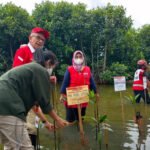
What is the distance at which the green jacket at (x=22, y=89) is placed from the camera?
322 centimetres

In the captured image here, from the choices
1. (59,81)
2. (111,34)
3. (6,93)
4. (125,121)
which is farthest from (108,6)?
(6,93)

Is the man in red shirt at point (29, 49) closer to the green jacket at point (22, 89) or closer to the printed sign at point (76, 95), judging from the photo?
the printed sign at point (76, 95)

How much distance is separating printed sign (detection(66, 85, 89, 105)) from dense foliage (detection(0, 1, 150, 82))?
16842mm

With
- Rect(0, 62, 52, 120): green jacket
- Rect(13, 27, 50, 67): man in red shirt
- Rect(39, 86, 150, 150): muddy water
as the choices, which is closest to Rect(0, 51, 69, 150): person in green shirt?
Rect(0, 62, 52, 120): green jacket

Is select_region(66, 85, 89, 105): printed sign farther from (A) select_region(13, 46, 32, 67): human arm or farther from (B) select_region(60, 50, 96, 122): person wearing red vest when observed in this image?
(B) select_region(60, 50, 96, 122): person wearing red vest

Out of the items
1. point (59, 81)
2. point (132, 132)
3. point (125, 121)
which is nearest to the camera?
point (132, 132)

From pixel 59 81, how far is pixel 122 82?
1723cm

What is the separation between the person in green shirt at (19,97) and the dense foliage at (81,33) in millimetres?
19210

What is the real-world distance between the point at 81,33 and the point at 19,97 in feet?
68.7

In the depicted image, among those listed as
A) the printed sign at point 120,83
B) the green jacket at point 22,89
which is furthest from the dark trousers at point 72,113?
the green jacket at point 22,89

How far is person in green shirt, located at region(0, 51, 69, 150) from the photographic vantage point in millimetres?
3230

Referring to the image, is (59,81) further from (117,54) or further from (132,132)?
(132,132)

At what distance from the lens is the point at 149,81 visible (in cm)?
1047

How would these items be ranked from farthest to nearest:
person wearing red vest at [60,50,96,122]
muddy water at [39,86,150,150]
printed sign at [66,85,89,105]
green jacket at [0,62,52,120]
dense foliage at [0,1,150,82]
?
dense foliage at [0,1,150,82], person wearing red vest at [60,50,96,122], muddy water at [39,86,150,150], printed sign at [66,85,89,105], green jacket at [0,62,52,120]
